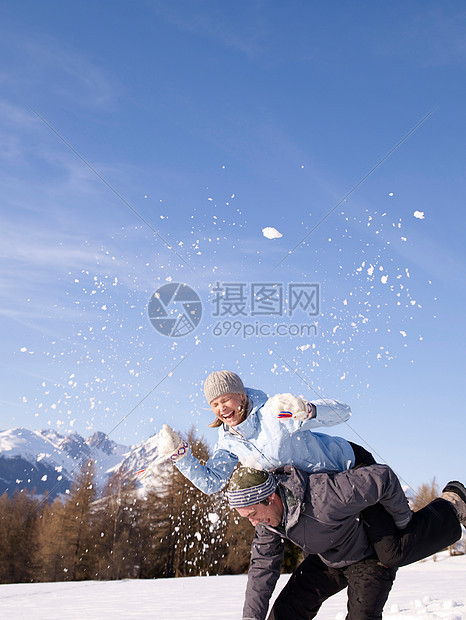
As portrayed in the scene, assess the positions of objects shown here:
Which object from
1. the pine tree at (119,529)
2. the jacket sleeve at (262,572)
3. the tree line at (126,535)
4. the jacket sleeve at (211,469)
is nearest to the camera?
the jacket sleeve at (262,572)

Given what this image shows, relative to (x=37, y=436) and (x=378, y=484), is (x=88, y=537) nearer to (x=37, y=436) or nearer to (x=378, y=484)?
(x=378, y=484)

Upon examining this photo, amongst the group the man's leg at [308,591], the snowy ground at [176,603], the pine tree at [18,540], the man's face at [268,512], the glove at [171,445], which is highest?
the glove at [171,445]

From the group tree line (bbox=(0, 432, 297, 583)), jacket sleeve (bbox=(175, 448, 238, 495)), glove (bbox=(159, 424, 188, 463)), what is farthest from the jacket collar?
tree line (bbox=(0, 432, 297, 583))

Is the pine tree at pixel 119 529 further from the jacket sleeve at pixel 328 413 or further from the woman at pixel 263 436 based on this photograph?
the jacket sleeve at pixel 328 413

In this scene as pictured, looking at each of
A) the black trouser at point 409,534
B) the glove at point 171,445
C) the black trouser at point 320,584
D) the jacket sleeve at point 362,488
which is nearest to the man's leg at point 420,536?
the black trouser at point 409,534

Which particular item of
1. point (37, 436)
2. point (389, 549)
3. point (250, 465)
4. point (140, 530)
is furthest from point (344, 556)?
point (37, 436)

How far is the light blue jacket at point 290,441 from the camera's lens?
10.1ft

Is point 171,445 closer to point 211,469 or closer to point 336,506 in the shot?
point 211,469

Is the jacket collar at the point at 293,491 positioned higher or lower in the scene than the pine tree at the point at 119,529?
higher

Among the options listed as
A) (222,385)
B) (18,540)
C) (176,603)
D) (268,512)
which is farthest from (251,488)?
(18,540)

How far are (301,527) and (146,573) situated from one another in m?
24.2

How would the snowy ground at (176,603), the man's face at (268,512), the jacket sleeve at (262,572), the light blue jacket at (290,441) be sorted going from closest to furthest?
the man's face at (268,512) → the light blue jacket at (290,441) → the jacket sleeve at (262,572) → the snowy ground at (176,603)

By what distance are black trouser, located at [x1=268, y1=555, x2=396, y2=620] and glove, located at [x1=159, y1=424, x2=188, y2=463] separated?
0.97 meters

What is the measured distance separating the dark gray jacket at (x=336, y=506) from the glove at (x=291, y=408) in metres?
0.26
